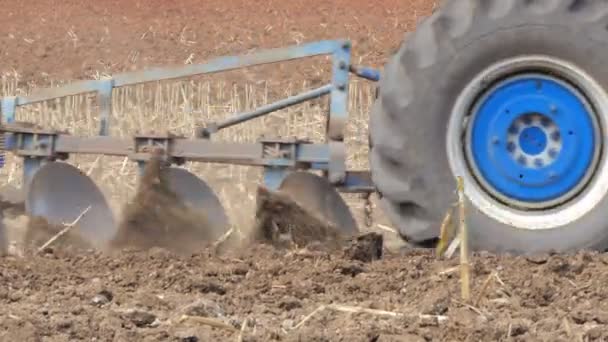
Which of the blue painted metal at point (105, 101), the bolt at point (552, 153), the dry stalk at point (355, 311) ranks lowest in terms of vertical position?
the dry stalk at point (355, 311)

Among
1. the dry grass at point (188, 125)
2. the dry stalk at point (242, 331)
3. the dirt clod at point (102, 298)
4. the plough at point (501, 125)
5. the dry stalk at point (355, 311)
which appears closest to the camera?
the dry stalk at point (242, 331)

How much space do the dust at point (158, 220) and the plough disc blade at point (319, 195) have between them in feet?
1.39

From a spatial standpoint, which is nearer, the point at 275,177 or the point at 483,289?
the point at 483,289

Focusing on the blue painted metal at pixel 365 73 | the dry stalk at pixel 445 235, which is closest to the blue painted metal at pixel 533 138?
the dry stalk at pixel 445 235

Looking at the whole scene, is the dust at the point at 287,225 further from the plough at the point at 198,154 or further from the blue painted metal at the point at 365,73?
the blue painted metal at the point at 365,73

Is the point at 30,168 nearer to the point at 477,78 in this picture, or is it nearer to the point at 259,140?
the point at 259,140

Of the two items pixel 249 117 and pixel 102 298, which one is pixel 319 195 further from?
pixel 102 298

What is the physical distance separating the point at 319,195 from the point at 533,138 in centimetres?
114

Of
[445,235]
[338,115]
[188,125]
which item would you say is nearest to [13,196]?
[338,115]

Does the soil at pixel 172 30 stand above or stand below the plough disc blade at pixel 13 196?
above

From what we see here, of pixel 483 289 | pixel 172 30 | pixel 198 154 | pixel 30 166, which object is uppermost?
pixel 172 30

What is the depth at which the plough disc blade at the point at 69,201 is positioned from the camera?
6.06 metres

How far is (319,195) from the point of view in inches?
230

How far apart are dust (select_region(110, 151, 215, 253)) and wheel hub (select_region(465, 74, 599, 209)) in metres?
1.36
